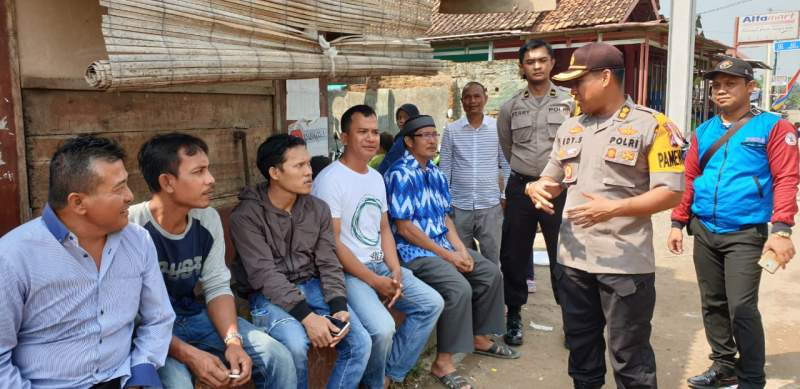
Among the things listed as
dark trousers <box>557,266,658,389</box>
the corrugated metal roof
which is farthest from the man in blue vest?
the corrugated metal roof

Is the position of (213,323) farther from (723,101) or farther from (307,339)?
(723,101)

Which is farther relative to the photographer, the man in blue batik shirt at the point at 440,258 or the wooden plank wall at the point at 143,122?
the man in blue batik shirt at the point at 440,258

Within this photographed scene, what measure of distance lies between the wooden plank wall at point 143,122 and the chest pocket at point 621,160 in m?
2.34

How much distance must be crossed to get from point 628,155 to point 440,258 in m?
1.50

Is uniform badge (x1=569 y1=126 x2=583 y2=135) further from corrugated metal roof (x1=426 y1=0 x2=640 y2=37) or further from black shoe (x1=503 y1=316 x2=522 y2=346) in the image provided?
corrugated metal roof (x1=426 y1=0 x2=640 y2=37)

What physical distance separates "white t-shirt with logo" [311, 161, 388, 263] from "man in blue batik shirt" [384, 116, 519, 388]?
0.27 m

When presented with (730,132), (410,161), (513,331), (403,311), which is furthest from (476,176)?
(730,132)

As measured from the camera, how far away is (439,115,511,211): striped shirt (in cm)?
455

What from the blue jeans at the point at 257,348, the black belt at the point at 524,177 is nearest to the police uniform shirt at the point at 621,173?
the black belt at the point at 524,177

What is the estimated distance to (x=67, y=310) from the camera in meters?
1.96

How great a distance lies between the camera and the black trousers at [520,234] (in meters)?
4.20

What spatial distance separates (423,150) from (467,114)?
0.90 metres

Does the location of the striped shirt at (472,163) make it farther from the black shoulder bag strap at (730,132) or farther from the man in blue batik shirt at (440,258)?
the black shoulder bag strap at (730,132)

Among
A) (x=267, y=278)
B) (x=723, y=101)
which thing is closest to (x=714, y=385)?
(x=723, y=101)
